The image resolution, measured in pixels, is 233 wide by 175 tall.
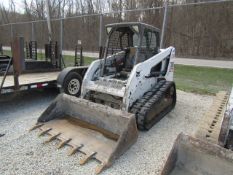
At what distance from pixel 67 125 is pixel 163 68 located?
2579 millimetres

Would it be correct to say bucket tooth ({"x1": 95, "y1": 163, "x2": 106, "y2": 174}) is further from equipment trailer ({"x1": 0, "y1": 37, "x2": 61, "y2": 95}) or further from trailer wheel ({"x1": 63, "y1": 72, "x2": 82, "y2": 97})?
trailer wheel ({"x1": 63, "y1": 72, "x2": 82, "y2": 97})

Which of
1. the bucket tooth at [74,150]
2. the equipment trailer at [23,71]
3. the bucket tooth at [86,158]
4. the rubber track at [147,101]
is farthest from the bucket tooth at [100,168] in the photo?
the equipment trailer at [23,71]

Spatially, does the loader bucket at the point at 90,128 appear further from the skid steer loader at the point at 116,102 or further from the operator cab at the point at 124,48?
the operator cab at the point at 124,48

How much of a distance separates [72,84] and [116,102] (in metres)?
1.65

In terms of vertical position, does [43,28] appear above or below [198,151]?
above

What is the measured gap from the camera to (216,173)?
2.29m

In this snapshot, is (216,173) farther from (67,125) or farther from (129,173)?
(67,125)

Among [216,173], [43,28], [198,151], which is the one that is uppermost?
[43,28]

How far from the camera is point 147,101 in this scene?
414 centimetres

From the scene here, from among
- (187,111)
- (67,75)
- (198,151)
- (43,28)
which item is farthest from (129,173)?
(43,28)

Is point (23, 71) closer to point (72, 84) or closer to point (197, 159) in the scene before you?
point (72, 84)

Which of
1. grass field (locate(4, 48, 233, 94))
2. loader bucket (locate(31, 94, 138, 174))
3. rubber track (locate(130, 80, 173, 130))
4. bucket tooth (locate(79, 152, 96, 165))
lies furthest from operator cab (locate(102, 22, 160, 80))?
grass field (locate(4, 48, 233, 94))

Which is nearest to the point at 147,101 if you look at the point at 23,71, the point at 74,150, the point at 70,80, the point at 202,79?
the point at 74,150

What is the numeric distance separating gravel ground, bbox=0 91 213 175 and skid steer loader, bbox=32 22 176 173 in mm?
137
